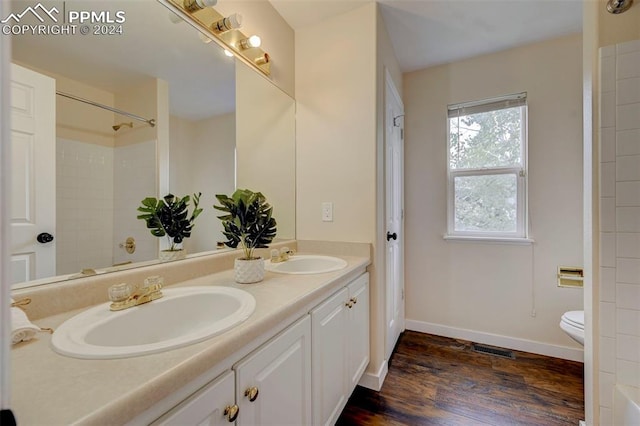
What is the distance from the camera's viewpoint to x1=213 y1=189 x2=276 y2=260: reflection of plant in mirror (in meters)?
1.13

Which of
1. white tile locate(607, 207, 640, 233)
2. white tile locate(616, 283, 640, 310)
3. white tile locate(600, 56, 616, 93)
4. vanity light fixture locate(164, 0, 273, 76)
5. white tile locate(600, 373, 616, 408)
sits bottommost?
white tile locate(600, 373, 616, 408)

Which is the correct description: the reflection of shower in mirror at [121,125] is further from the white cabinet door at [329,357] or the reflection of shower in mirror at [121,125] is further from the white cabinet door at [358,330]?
the white cabinet door at [358,330]

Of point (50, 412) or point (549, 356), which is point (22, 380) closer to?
point (50, 412)

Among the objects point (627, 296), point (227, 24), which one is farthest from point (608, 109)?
point (227, 24)

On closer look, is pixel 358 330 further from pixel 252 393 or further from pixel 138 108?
pixel 138 108

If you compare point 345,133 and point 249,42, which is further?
point 345,133

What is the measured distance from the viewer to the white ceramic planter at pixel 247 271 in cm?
109

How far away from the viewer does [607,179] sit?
112 centimetres

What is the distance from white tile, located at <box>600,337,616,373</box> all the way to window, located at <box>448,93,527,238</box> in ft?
3.65

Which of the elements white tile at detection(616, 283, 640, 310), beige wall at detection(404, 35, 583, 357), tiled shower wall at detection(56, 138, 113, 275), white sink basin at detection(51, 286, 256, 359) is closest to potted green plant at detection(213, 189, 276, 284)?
white sink basin at detection(51, 286, 256, 359)

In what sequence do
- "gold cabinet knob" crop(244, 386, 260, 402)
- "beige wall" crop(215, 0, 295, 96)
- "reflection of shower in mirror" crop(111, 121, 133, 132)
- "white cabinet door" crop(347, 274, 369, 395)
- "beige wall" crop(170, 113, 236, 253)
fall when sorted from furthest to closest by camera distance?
"beige wall" crop(215, 0, 295, 96) → "white cabinet door" crop(347, 274, 369, 395) → "beige wall" crop(170, 113, 236, 253) → "reflection of shower in mirror" crop(111, 121, 133, 132) → "gold cabinet knob" crop(244, 386, 260, 402)

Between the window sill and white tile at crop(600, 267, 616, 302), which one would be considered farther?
the window sill

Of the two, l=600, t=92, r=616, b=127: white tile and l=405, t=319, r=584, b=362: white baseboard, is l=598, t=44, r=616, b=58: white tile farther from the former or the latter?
l=405, t=319, r=584, b=362: white baseboard

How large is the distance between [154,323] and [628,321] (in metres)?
1.80
